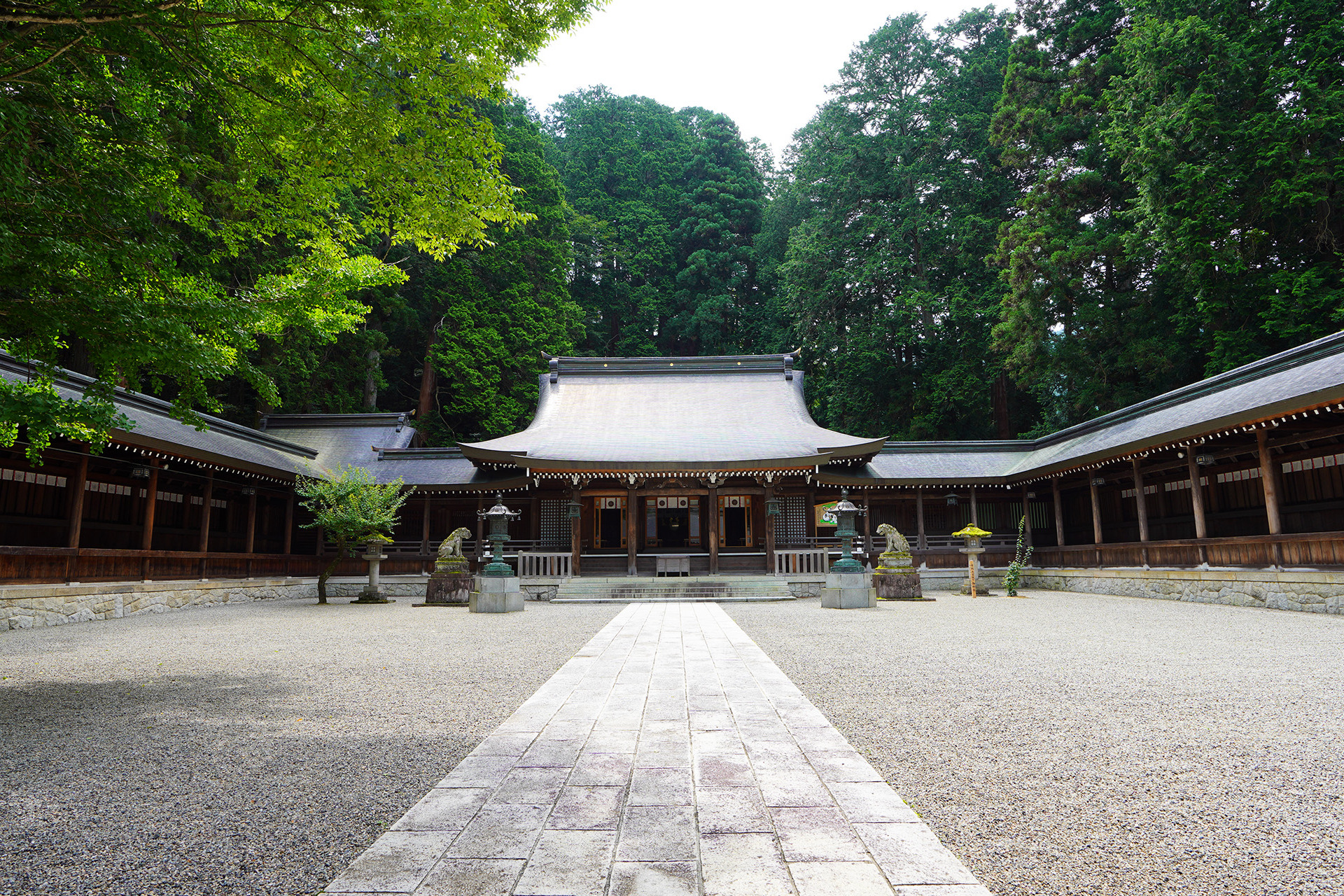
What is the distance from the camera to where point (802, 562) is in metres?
18.4

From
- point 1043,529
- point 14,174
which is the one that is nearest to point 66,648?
point 14,174

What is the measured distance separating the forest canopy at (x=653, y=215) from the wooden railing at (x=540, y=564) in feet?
23.8

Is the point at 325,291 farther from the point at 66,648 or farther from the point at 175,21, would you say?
the point at 66,648

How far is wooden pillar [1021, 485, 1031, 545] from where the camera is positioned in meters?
20.9

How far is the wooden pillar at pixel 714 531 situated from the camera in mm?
17844

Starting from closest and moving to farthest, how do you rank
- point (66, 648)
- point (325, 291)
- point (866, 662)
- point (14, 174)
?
point (14, 174)
point (325, 291)
point (866, 662)
point (66, 648)

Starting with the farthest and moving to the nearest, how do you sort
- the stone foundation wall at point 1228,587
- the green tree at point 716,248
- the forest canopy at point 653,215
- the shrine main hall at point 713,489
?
the green tree at point 716,248, the shrine main hall at point 713,489, the stone foundation wall at point 1228,587, the forest canopy at point 653,215

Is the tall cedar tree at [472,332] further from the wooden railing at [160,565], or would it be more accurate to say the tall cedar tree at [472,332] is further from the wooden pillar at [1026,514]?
the wooden pillar at [1026,514]

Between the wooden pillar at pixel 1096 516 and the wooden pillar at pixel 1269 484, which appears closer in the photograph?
the wooden pillar at pixel 1269 484

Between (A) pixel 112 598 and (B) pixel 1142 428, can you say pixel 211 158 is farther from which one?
(B) pixel 1142 428

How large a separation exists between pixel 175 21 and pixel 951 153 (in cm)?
3184

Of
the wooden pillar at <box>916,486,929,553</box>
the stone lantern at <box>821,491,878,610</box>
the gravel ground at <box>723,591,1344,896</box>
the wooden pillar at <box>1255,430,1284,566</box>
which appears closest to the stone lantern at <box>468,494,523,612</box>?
the stone lantern at <box>821,491,878,610</box>

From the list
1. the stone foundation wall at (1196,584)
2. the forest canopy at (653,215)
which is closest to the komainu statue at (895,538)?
the stone foundation wall at (1196,584)

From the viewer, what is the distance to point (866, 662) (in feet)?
22.6
